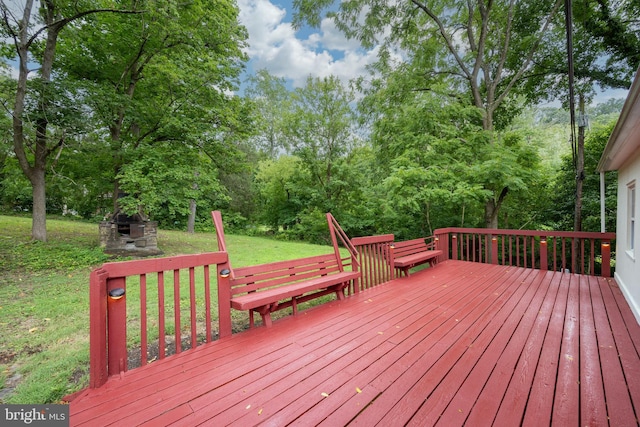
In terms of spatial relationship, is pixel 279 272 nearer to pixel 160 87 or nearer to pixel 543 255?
pixel 543 255

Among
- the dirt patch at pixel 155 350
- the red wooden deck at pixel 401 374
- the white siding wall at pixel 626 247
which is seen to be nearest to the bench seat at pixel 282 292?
the red wooden deck at pixel 401 374

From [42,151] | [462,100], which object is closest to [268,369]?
[42,151]

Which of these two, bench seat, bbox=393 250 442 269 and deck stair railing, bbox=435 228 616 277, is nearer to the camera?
bench seat, bbox=393 250 442 269

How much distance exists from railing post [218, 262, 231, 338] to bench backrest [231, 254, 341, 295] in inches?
3.8

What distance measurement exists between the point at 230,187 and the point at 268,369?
58.4 ft

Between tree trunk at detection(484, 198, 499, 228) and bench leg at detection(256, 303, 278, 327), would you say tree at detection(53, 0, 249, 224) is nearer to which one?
bench leg at detection(256, 303, 278, 327)

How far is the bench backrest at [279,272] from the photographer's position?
2842 mm

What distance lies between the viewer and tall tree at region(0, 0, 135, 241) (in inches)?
233

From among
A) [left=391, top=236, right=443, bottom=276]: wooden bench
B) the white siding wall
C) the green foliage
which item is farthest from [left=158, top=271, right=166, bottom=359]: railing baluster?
the green foliage

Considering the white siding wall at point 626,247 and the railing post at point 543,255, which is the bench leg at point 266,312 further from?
the railing post at point 543,255

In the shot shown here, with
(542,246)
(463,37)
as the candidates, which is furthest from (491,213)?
(463,37)

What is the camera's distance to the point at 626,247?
4020 mm

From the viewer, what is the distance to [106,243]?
Answer: 7.47 m

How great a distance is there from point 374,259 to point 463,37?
933 cm
